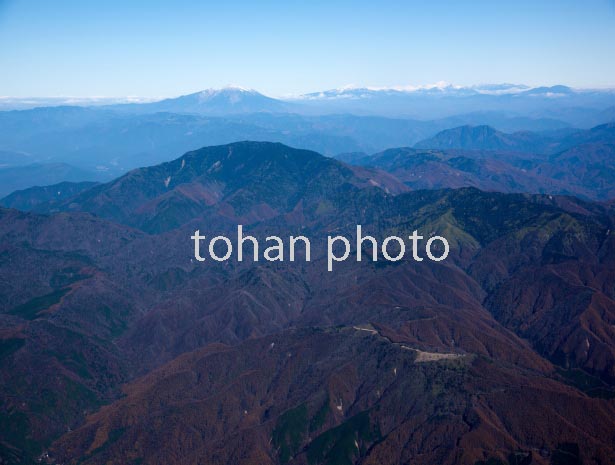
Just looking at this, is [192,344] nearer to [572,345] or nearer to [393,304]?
[393,304]

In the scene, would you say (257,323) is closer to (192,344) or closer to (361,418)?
(192,344)


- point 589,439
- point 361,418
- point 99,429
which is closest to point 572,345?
point 589,439

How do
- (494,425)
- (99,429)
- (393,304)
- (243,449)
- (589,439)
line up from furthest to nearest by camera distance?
1. (393,304)
2. (99,429)
3. (243,449)
4. (494,425)
5. (589,439)

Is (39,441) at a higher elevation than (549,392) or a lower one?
lower

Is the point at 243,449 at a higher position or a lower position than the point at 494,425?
lower

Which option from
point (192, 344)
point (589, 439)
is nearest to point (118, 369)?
point (192, 344)

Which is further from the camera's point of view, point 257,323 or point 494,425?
point 257,323

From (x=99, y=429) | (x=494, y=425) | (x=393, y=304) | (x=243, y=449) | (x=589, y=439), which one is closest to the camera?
(x=589, y=439)

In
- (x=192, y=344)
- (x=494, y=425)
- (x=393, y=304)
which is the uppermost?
(x=494, y=425)

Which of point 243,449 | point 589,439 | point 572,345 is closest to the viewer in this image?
point 589,439
